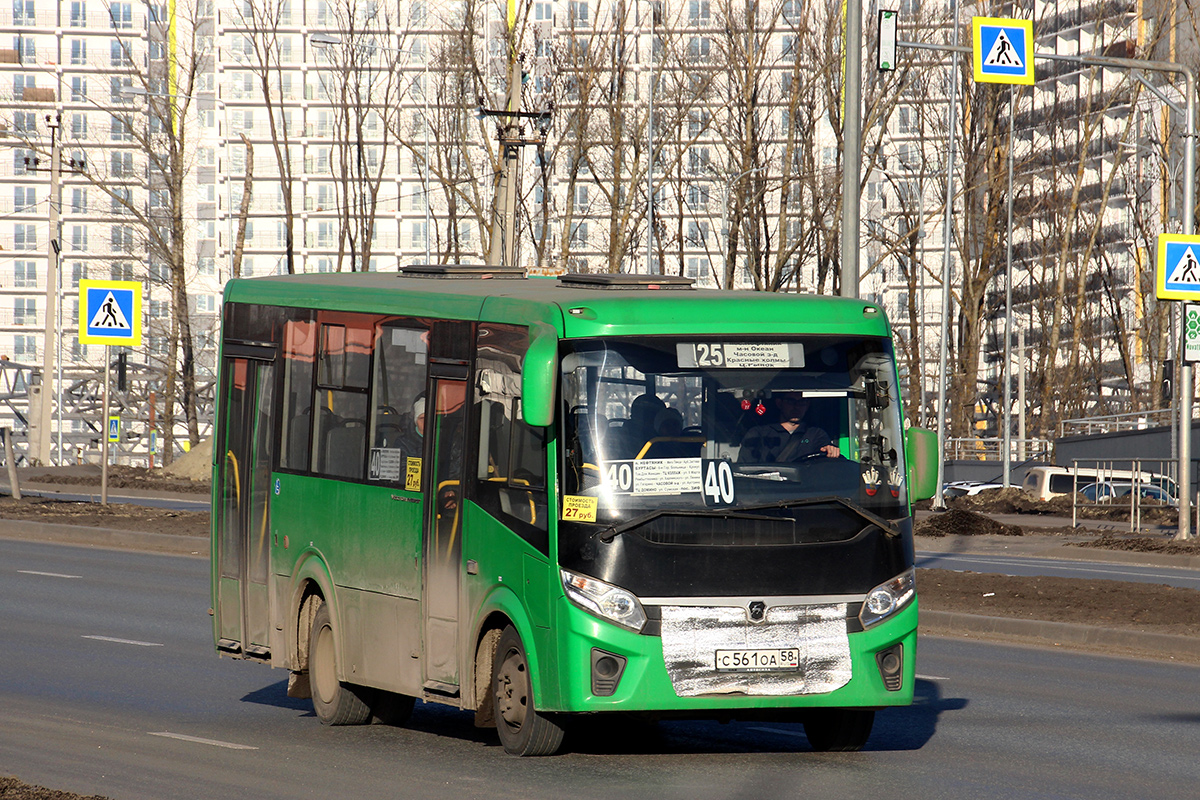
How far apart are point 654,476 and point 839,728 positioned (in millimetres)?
1791

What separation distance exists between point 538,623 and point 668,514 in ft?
2.74

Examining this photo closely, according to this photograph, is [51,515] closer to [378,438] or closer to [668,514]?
[378,438]

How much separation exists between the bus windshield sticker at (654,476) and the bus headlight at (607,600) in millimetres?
478

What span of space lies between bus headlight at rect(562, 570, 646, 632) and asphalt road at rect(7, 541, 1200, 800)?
76 centimetres

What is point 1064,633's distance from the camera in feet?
54.3

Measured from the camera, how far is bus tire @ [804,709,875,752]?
9.75 m

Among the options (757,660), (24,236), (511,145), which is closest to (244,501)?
(757,660)

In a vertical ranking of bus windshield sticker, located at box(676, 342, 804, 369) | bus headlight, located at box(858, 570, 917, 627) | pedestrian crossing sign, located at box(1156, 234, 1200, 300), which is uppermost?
pedestrian crossing sign, located at box(1156, 234, 1200, 300)

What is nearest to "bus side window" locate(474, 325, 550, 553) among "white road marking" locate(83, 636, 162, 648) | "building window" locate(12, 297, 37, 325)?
"white road marking" locate(83, 636, 162, 648)

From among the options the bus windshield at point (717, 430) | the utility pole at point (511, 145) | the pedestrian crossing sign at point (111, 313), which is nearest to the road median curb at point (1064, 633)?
the bus windshield at point (717, 430)

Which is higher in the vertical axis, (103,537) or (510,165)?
(510,165)

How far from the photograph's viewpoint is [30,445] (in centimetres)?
5972

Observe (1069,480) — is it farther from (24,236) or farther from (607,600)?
(24,236)

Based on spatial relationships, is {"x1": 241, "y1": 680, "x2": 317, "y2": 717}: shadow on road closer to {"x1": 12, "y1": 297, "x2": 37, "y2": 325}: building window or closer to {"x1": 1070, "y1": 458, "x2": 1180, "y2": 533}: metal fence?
{"x1": 1070, "y1": 458, "x2": 1180, "y2": 533}: metal fence
